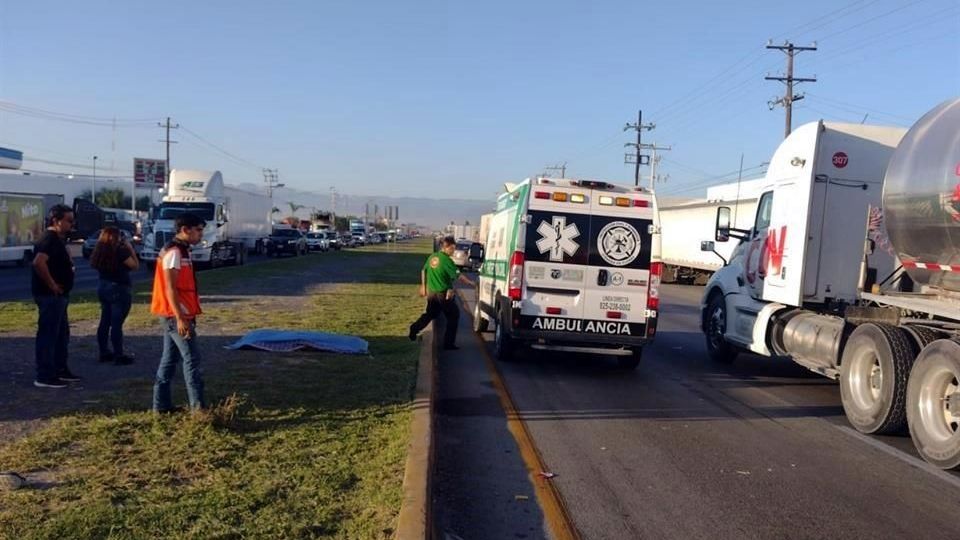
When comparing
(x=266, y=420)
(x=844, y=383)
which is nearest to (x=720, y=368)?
(x=844, y=383)

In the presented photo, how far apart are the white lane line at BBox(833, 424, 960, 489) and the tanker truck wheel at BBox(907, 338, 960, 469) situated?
0.21ft

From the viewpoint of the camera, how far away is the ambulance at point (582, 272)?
1122cm

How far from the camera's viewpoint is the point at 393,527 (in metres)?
4.77

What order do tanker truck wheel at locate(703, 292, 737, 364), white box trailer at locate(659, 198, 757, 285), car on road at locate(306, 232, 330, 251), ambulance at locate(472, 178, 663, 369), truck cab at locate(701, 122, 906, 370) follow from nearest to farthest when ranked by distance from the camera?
truck cab at locate(701, 122, 906, 370) < ambulance at locate(472, 178, 663, 369) < tanker truck wheel at locate(703, 292, 737, 364) < white box trailer at locate(659, 198, 757, 285) < car on road at locate(306, 232, 330, 251)

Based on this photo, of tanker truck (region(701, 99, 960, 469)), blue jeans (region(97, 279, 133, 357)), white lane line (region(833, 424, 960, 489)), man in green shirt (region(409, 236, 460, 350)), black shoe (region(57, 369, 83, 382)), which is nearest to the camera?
white lane line (region(833, 424, 960, 489))

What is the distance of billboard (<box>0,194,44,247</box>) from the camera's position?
31.1 meters

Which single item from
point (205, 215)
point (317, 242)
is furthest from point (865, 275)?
point (317, 242)

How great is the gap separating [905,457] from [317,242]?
61.5 m

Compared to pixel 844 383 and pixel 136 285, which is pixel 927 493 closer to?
pixel 844 383

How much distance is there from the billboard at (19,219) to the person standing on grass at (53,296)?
24752 mm

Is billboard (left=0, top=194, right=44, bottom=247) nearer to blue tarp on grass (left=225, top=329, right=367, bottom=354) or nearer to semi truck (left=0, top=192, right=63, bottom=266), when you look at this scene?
semi truck (left=0, top=192, right=63, bottom=266)

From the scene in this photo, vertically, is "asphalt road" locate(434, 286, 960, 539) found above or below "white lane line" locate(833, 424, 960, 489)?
below

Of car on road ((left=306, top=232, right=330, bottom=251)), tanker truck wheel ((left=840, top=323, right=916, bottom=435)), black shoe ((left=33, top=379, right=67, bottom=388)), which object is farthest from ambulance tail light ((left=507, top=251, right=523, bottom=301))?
car on road ((left=306, top=232, right=330, bottom=251))

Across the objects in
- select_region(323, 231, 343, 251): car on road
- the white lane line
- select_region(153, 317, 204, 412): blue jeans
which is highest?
select_region(153, 317, 204, 412): blue jeans
